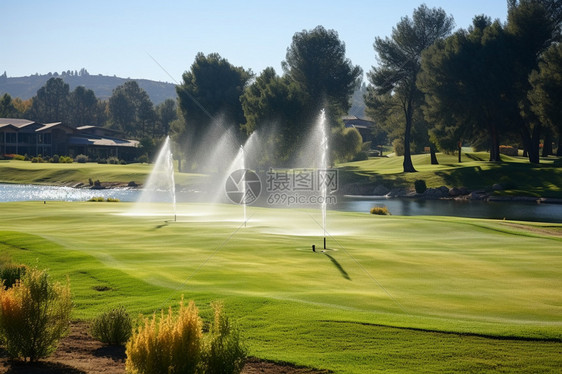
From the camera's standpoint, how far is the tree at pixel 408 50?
302ft

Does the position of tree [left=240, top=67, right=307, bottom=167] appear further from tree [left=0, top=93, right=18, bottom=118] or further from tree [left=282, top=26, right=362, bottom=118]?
tree [left=0, top=93, right=18, bottom=118]

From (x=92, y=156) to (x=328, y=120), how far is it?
6225 centimetres

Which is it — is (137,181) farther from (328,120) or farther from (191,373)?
(191,373)

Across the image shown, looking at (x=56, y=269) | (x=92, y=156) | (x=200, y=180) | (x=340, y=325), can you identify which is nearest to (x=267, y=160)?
(x=200, y=180)

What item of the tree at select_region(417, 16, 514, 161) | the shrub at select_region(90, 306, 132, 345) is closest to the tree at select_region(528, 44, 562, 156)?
the tree at select_region(417, 16, 514, 161)

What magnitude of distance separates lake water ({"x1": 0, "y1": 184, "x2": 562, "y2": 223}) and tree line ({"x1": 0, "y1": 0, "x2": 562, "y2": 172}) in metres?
15.8

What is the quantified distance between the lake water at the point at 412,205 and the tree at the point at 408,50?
23.2 m

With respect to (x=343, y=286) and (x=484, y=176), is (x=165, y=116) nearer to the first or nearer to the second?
(x=484, y=176)

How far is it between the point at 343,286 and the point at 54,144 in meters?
133

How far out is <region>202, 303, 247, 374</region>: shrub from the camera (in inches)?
352

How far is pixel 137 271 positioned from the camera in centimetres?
1766

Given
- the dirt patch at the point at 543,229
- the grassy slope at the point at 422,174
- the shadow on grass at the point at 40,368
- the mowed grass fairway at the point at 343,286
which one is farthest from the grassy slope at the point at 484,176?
the shadow on grass at the point at 40,368

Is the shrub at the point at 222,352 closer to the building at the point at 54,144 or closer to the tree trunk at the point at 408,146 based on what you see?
the tree trunk at the point at 408,146

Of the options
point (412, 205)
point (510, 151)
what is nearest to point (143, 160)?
point (510, 151)
